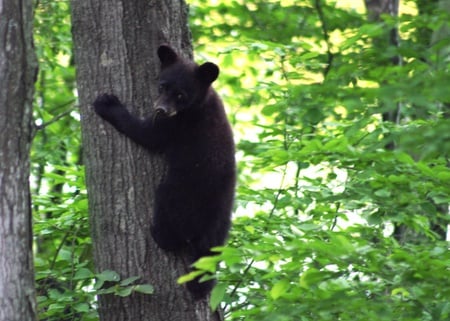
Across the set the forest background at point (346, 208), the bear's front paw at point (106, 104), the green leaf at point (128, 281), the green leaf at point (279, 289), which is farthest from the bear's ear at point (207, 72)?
the green leaf at point (279, 289)

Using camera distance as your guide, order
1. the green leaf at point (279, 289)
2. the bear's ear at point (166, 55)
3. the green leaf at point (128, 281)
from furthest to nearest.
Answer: the bear's ear at point (166, 55) → the green leaf at point (128, 281) → the green leaf at point (279, 289)

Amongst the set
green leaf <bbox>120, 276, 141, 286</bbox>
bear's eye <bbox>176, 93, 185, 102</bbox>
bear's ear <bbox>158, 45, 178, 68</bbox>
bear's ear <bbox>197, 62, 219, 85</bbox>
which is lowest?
green leaf <bbox>120, 276, 141, 286</bbox>

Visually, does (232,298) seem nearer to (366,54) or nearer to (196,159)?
(196,159)

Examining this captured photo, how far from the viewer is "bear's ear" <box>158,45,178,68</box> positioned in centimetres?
495

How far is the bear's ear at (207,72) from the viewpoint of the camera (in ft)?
18.7

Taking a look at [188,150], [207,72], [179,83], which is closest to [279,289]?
[188,150]

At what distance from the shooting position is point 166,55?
5.03 m

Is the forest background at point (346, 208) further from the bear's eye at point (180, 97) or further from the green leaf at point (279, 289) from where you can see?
the bear's eye at point (180, 97)

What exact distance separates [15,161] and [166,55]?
1.42 meters

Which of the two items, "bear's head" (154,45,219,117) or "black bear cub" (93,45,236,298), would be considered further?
"bear's head" (154,45,219,117)

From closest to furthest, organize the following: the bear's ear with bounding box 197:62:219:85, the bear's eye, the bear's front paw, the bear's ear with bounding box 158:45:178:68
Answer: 1. the bear's front paw
2. the bear's ear with bounding box 158:45:178:68
3. the bear's eye
4. the bear's ear with bounding box 197:62:219:85

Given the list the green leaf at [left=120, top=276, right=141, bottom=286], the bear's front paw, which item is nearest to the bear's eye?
the bear's front paw

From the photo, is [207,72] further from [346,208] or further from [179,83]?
[346,208]

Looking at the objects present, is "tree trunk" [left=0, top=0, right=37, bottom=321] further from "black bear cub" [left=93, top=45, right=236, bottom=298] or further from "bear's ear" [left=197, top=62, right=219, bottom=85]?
"bear's ear" [left=197, top=62, right=219, bottom=85]
